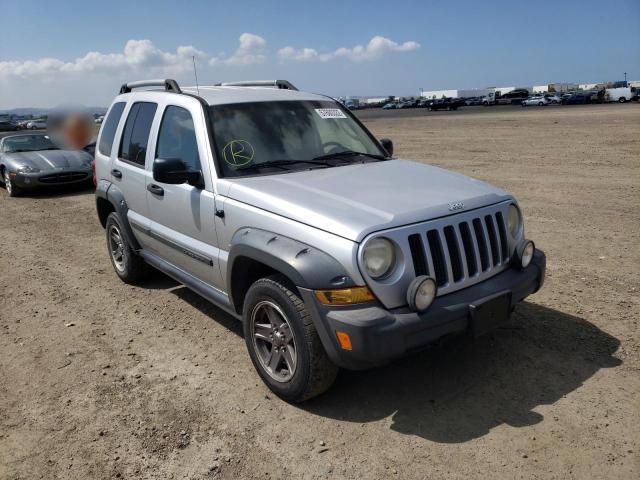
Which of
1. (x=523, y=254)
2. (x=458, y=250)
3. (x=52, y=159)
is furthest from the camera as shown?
(x=52, y=159)

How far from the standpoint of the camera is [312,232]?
10.3 feet

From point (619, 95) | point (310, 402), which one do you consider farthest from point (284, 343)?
point (619, 95)

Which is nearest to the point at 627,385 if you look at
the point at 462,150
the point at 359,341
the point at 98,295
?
the point at 359,341

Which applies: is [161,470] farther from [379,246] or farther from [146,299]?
[146,299]

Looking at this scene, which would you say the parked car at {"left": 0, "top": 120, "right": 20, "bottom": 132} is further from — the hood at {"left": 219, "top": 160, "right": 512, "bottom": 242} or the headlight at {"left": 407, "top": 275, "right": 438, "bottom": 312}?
the headlight at {"left": 407, "top": 275, "right": 438, "bottom": 312}

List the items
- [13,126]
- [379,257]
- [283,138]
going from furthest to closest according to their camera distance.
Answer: [13,126]
[283,138]
[379,257]

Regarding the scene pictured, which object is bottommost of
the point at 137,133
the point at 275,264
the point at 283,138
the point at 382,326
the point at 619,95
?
the point at 382,326

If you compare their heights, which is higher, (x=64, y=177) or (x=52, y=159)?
(x=52, y=159)

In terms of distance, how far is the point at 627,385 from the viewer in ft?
11.5

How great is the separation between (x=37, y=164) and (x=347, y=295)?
11.1m

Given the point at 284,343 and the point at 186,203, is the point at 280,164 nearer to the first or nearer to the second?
the point at 186,203

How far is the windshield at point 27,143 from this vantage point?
12609mm

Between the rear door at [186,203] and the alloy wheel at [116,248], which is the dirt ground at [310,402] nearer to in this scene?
the alloy wheel at [116,248]

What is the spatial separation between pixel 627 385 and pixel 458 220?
5.08ft
